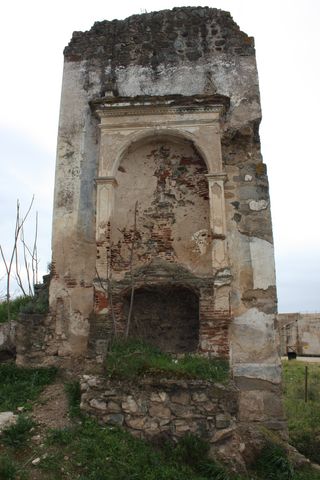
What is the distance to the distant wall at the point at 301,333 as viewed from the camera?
53.3 feet

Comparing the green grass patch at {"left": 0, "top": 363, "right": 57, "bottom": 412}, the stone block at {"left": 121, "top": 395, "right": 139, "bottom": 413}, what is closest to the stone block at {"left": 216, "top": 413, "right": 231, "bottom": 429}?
the stone block at {"left": 121, "top": 395, "right": 139, "bottom": 413}

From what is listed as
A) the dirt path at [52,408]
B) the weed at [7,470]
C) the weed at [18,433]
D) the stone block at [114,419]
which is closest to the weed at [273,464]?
the stone block at [114,419]

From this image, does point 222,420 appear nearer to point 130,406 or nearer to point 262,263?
point 130,406

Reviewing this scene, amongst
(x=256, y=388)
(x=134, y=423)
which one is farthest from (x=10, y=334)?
(x=256, y=388)

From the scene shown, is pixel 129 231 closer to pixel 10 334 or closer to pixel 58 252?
pixel 58 252

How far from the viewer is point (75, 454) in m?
5.08

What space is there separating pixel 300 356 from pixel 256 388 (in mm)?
10165

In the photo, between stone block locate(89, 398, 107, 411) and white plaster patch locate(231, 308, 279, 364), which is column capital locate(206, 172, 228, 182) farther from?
stone block locate(89, 398, 107, 411)

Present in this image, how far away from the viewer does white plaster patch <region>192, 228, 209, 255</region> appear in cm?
796

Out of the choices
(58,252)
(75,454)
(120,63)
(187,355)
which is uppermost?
(120,63)

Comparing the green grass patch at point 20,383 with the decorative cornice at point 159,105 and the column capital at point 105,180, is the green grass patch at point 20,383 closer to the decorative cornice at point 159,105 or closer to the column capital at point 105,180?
the column capital at point 105,180

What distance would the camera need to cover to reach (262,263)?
25.4 ft

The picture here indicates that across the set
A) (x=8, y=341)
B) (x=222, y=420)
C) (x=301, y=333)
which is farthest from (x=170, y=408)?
(x=301, y=333)

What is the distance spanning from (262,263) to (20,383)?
Result: 4109 mm
